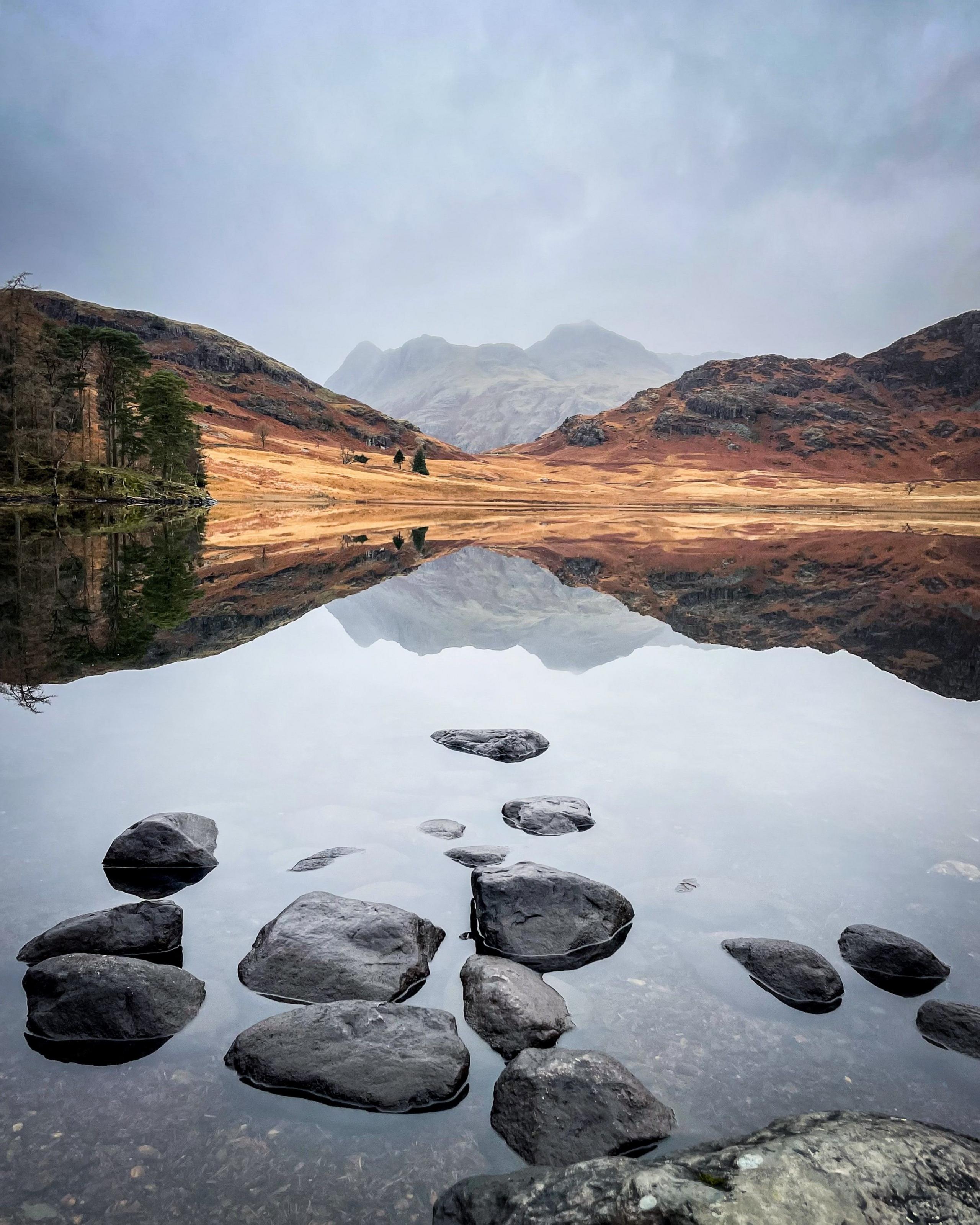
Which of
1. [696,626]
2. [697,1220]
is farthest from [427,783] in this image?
[696,626]

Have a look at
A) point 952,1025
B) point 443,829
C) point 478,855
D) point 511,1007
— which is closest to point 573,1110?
point 511,1007

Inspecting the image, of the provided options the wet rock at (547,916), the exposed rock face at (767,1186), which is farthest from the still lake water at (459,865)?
the exposed rock face at (767,1186)

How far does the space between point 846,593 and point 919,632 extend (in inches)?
281

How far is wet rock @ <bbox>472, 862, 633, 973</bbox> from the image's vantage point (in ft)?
20.8

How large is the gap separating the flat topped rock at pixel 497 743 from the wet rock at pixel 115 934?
5068 mm

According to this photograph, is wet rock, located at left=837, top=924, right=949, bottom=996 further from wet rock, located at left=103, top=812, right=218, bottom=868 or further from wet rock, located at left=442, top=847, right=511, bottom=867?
wet rock, located at left=103, top=812, right=218, bottom=868

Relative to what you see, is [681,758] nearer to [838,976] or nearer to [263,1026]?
[838,976]

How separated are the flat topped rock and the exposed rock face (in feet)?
22.4

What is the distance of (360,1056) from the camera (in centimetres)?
485

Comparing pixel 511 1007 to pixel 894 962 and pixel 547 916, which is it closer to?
pixel 547 916

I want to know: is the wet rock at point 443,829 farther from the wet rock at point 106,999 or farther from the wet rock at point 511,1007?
the wet rock at point 106,999

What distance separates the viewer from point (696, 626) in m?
21.0

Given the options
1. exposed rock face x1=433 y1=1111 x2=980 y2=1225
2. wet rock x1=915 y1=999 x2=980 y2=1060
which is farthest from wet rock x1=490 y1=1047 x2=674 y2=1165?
wet rock x1=915 y1=999 x2=980 y2=1060

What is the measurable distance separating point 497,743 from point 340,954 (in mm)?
5219
